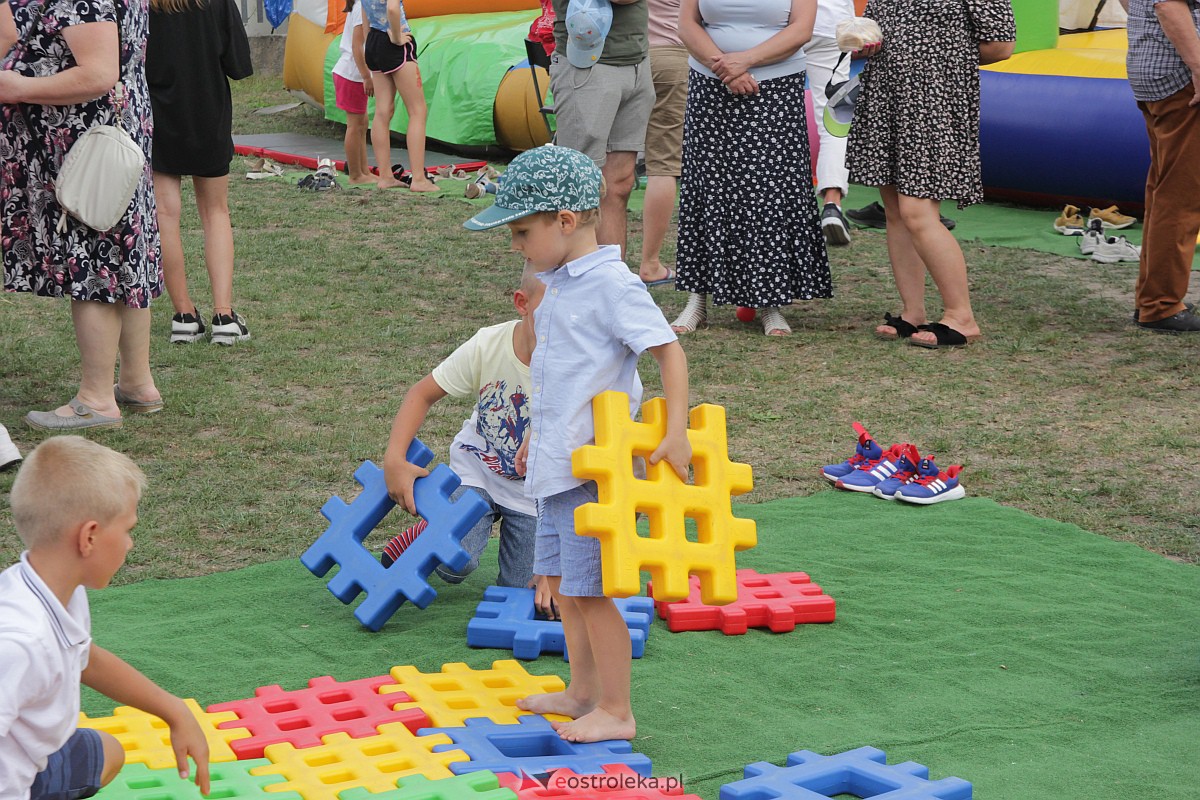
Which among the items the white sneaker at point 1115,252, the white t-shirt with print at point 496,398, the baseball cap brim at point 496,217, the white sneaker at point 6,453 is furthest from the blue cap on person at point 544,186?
the white sneaker at point 1115,252

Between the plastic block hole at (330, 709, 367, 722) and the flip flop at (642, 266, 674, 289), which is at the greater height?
the plastic block hole at (330, 709, 367, 722)

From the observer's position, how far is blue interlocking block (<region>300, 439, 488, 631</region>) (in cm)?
344

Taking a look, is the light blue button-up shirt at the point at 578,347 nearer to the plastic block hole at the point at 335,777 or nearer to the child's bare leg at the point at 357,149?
the plastic block hole at the point at 335,777

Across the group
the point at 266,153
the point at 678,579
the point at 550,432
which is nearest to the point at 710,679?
the point at 678,579

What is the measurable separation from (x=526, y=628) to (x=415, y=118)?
6892 millimetres

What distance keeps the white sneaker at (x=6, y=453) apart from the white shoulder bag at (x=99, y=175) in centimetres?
76

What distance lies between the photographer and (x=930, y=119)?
237 inches

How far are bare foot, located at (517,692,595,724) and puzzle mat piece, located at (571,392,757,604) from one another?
1.24 ft

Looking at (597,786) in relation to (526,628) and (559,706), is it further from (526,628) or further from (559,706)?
(526,628)

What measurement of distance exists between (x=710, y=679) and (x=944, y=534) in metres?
1.22

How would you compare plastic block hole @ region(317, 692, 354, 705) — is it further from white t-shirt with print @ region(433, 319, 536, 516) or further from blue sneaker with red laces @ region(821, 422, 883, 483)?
blue sneaker with red laces @ region(821, 422, 883, 483)

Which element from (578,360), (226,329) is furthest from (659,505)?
(226,329)

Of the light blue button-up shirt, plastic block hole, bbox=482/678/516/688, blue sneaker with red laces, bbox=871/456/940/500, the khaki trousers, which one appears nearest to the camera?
the light blue button-up shirt

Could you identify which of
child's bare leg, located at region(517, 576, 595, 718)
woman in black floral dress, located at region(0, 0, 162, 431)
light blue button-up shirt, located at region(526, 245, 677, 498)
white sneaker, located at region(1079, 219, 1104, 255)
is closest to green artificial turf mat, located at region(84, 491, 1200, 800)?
child's bare leg, located at region(517, 576, 595, 718)
